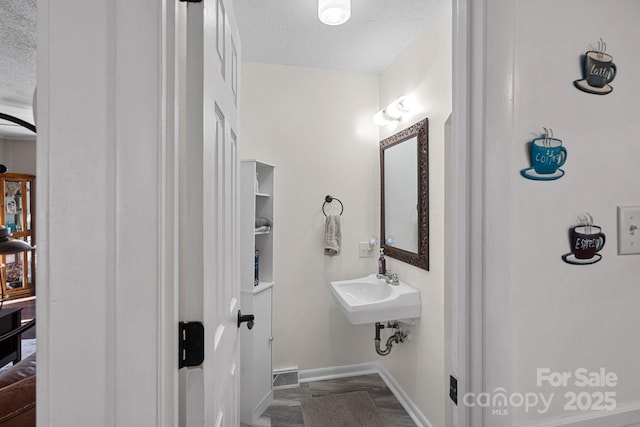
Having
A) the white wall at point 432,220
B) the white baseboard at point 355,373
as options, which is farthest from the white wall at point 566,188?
the white baseboard at point 355,373

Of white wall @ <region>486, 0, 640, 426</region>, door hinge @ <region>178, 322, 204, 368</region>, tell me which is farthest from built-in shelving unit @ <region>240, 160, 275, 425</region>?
white wall @ <region>486, 0, 640, 426</region>

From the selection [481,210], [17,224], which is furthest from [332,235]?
[17,224]

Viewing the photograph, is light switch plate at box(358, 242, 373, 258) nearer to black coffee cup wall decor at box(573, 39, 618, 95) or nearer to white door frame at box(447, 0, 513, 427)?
white door frame at box(447, 0, 513, 427)

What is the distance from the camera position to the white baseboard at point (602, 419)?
78cm

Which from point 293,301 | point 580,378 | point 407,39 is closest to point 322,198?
point 293,301

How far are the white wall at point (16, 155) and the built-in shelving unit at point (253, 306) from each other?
453cm

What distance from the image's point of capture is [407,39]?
2033 mm

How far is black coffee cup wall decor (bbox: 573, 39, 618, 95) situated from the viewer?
0.78m

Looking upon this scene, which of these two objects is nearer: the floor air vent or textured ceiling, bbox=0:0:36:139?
textured ceiling, bbox=0:0:36:139

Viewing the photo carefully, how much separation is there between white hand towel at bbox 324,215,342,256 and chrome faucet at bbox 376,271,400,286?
391 millimetres

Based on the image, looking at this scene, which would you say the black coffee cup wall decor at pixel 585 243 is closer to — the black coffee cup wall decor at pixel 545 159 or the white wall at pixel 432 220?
the black coffee cup wall decor at pixel 545 159

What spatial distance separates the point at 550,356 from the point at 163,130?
39.6 inches

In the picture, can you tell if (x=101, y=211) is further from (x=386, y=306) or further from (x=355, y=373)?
(x=355, y=373)

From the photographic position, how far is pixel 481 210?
751 millimetres
